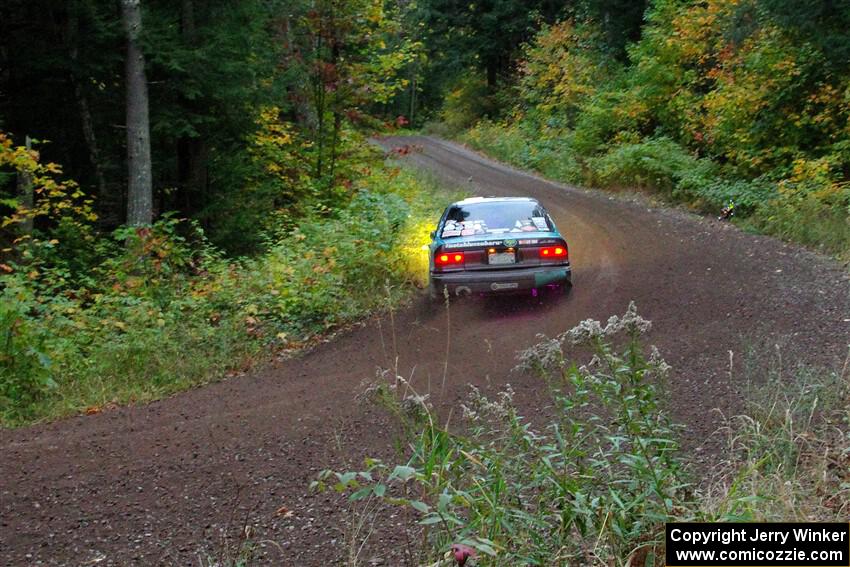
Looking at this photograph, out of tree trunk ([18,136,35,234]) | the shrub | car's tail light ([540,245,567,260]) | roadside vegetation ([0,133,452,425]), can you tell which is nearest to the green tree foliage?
car's tail light ([540,245,567,260])

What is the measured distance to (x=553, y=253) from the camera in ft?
38.1

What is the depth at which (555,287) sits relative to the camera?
39.2 feet

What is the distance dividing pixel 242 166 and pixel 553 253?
915 cm

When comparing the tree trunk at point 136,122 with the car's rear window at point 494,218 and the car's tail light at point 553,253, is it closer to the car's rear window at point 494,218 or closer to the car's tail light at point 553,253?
the car's rear window at point 494,218

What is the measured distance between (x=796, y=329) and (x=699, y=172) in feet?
42.4

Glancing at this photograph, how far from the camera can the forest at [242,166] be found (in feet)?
36.3

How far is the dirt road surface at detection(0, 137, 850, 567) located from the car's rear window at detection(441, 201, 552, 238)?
3.66 ft

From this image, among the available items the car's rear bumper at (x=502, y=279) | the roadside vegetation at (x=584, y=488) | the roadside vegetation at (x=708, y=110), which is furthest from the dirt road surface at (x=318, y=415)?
the roadside vegetation at (x=708, y=110)

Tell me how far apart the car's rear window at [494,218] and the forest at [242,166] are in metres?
1.47

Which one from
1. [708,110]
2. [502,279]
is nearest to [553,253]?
[502,279]

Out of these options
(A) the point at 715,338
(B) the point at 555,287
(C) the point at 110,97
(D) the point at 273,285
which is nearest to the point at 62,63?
(C) the point at 110,97

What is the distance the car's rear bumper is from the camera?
448 inches

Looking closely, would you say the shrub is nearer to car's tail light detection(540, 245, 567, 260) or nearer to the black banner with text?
the black banner with text

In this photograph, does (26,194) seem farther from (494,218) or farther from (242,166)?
(494,218)
